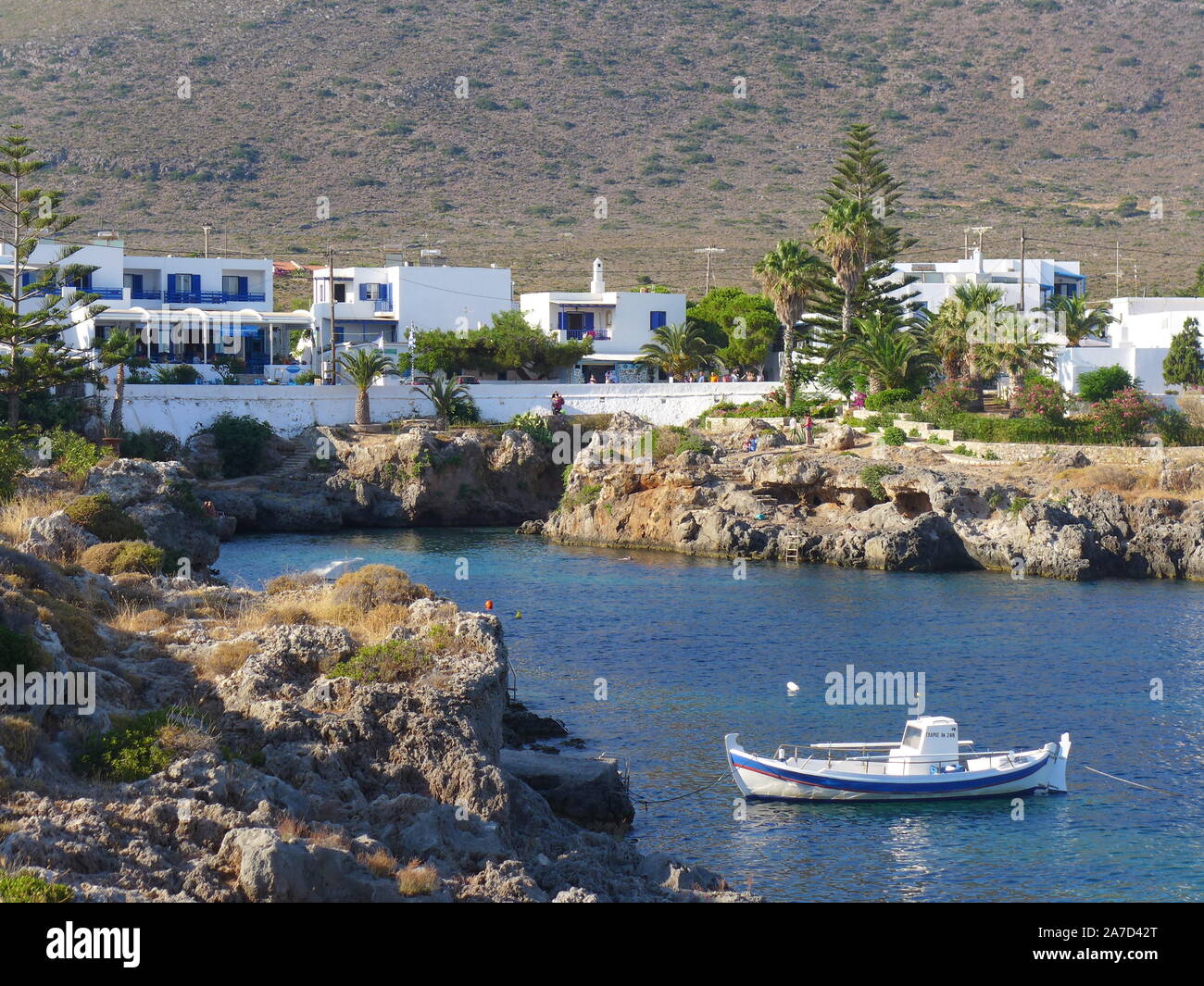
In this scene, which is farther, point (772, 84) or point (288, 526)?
point (772, 84)

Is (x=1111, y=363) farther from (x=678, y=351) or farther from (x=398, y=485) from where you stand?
(x=398, y=485)

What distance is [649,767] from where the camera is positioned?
26875 mm

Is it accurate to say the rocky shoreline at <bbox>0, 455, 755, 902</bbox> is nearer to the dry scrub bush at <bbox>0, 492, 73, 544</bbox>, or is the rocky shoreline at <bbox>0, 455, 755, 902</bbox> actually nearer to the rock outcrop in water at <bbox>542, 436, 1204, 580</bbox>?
the dry scrub bush at <bbox>0, 492, 73, 544</bbox>

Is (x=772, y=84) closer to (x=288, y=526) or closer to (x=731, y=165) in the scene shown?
(x=731, y=165)

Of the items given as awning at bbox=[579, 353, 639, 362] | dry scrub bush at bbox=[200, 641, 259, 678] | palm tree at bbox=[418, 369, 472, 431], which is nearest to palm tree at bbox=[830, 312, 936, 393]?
awning at bbox=[579, 353, 639, 362]

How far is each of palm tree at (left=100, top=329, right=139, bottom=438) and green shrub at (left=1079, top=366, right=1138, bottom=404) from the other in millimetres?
36891

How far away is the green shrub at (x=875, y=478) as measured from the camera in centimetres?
5328

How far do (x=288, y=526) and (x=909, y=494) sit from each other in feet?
79.5

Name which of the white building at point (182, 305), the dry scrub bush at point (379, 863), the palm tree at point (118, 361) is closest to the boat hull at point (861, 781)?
the dry scrub bush at point (379, 863)

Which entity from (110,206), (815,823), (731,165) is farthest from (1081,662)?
(731,165)

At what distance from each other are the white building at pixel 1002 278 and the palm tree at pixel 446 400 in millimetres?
25033

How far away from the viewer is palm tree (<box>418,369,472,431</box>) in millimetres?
65000

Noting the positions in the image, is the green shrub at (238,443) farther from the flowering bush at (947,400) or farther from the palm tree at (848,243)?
the flowering bush at (947,400)

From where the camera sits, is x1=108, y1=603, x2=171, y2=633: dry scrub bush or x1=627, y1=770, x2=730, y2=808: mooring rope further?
x1=627, y1=770, x2=730, y2=808: mooring rope
